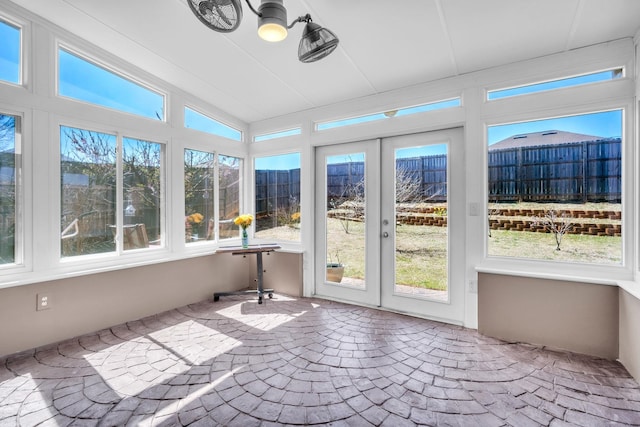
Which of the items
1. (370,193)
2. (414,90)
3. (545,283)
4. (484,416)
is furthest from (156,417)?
(414,90)

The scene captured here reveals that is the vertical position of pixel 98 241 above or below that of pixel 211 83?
below

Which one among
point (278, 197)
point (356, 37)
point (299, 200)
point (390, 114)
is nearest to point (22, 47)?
point (356, 37)

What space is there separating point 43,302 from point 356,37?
3.60m

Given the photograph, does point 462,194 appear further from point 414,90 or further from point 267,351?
point 267,351

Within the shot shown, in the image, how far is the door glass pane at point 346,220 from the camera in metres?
3.85

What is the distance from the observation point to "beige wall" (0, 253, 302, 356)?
253cm

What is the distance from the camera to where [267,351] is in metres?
2.60

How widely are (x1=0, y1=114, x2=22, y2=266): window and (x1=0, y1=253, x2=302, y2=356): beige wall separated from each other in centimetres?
35

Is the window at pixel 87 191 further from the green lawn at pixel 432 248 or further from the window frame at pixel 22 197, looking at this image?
the green lawn at pixel 432 248

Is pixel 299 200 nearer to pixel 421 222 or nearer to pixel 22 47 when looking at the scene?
pixel 421 222

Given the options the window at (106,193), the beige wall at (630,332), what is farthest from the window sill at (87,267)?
the beige wall at (630,332)

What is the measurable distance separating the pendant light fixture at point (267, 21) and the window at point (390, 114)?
59.6 inches

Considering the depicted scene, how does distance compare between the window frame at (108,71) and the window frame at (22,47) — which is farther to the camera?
the window frame at (108,71)

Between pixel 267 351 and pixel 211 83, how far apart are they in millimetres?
2982
